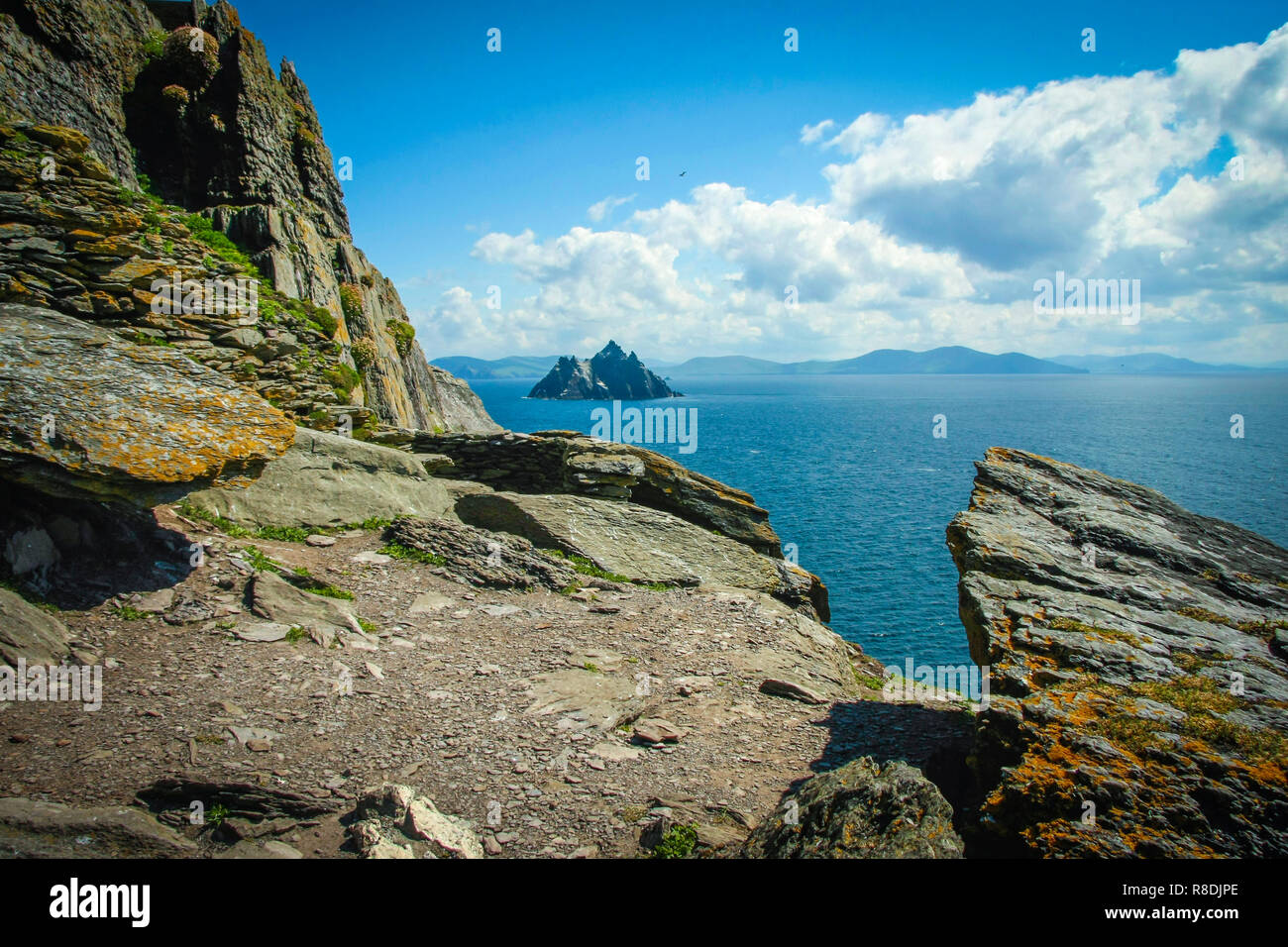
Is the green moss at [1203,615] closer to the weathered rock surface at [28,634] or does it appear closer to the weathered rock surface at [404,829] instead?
the weathered rock surface at [404,829]

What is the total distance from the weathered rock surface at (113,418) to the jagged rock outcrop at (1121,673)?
12350 millimetres

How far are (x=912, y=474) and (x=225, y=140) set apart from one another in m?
72.0

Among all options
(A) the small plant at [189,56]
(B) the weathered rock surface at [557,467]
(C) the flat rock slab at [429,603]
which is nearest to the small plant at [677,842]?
(C) the flat rock slab at [429,603]

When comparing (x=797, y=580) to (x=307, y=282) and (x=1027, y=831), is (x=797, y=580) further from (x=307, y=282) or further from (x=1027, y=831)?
(x=307, y=282)

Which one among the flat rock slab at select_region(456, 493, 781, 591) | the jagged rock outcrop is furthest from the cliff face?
the jagged rock outcrop

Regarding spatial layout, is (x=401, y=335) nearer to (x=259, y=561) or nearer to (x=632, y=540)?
(x=632, y=540)

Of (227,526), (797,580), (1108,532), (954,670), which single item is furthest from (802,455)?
(227,526)

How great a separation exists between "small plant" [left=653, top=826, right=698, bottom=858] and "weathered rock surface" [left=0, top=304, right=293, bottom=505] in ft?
29.8

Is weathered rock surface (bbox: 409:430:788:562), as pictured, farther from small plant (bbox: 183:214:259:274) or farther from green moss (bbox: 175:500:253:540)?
small plant (bbox: 183:214:259:274)

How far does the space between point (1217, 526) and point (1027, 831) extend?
12863 millimetres

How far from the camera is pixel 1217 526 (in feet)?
45.8

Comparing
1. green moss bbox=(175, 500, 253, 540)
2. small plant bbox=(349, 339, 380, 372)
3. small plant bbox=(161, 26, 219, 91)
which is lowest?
green moss bbox=(175, 500, 253, 540)

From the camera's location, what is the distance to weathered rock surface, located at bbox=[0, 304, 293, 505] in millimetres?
8664

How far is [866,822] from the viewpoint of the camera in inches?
238
